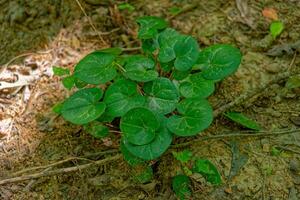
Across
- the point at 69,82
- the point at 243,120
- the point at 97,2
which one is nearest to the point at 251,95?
the point at 243,120

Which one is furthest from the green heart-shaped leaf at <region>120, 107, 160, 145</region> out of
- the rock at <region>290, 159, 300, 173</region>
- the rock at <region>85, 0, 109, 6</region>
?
the rock at <region>85, 0, 109, 6</region>

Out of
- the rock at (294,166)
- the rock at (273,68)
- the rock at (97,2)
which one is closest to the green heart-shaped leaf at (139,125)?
the rock at (294,166)

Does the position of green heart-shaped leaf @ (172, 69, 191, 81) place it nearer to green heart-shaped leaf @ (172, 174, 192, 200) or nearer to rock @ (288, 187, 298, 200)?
green heart-shaped leaf @ (172, 174, 192, 200)

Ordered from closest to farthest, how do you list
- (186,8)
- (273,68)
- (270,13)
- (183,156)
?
(183,156)
(273,68)
(270,13)
(186,8)

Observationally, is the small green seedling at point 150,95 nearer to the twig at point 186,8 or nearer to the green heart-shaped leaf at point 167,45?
the green heart-shaped leaf at point 167,45

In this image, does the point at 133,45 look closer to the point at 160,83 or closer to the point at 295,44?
the point at 160,83

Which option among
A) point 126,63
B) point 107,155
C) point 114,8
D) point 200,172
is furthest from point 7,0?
point 200,172

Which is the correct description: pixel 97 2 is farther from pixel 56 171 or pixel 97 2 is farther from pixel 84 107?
pixel 56 171
